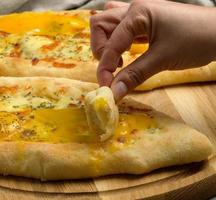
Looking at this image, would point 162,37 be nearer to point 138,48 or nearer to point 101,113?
point 101,113

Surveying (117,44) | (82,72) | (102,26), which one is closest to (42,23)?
(82,72)

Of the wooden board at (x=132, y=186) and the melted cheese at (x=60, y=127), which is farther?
the melted cheese at (x=60, y=127)

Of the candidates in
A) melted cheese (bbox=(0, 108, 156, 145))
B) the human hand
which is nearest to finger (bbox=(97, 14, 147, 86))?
→ the human hand

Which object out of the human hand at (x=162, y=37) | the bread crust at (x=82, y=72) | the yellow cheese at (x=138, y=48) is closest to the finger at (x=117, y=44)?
the human hand at (x=162, y=37)

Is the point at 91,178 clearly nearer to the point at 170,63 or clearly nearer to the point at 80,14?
the point at 170,63

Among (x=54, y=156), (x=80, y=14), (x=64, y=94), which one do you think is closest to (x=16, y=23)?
(x=80, y=14)

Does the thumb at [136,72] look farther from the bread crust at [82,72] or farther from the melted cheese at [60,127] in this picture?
the bread crust at [82,72]
